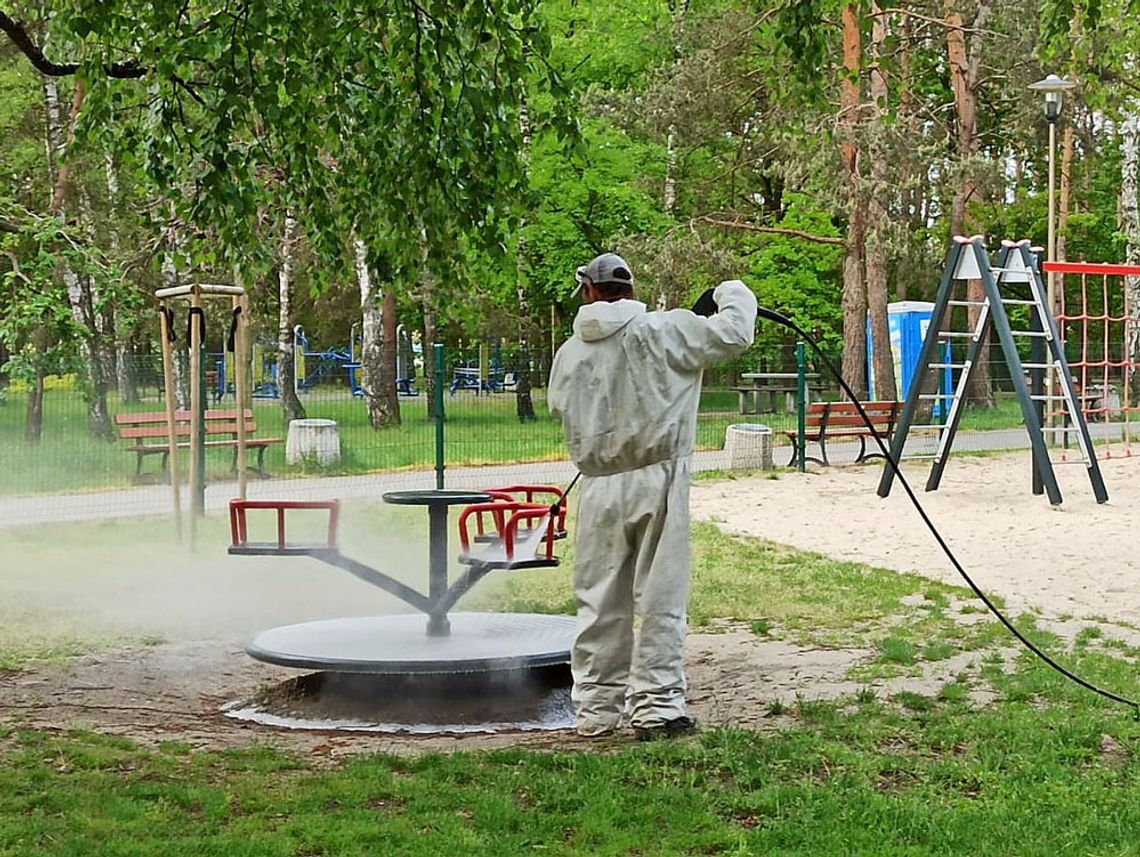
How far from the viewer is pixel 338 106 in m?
8.35

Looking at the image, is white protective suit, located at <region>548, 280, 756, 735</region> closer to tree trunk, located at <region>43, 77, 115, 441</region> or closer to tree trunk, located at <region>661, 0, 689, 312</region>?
tree trunk, located at <region>43, 77, 115, 441</region>

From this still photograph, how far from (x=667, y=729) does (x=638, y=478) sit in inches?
38.2

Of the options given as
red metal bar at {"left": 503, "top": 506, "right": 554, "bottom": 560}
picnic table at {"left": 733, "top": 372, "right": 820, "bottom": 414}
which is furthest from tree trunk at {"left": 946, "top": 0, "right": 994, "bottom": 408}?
red metal bar at {"left": 503, "top": 506, "right": 554, "bottom": 560}

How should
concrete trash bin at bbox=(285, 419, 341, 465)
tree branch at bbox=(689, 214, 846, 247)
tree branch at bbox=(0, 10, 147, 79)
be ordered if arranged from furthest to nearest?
tree branch at bbox=(689, 214, 846, 247) → concrete trash bin at bbox=(285, 419, 341, 465) → tree branch at bbox=(0, 10, 147, 79)

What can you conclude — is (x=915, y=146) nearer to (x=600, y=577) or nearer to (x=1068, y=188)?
(x=1068, y=188)

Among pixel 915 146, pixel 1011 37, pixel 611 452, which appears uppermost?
pixel 1011 37

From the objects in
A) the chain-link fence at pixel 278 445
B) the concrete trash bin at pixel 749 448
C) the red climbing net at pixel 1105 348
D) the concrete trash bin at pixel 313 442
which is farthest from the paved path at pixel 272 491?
the red climbing net at pixel 1105 348

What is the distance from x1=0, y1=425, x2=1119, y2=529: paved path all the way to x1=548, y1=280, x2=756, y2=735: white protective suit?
405 inches

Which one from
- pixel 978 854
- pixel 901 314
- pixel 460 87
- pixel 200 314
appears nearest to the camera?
pixel 978 854

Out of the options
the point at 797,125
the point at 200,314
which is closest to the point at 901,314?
the point at 797,125

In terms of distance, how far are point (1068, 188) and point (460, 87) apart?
32.3 m

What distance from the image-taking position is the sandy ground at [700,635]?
7.09 metres

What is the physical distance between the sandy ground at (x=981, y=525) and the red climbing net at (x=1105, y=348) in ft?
5.98

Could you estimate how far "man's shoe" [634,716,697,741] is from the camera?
621 cm
